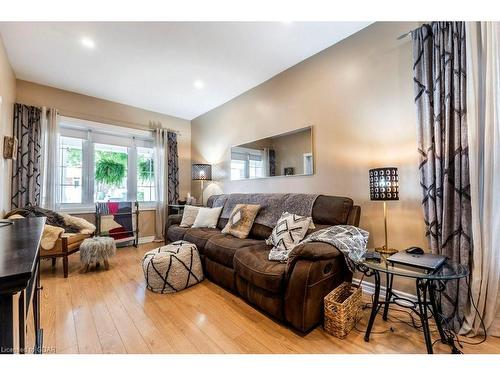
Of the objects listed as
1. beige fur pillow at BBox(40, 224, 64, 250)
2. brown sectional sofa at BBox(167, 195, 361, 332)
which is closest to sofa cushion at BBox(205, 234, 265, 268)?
brown sectional sofa at BBox(167, 195, 361, 332)

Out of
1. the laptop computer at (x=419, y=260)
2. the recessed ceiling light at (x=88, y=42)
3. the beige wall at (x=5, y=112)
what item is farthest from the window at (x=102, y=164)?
the laptop computer at (x=419, y=260)

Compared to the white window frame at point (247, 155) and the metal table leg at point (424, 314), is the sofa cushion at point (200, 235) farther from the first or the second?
the metal table leg at point (424, 314)

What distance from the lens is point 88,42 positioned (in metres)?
2.36

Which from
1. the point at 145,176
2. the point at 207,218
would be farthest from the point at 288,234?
the point at 145,176

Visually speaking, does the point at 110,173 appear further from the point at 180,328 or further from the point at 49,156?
the point at 180,328

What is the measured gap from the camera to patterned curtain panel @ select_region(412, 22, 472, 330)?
1.53 metres

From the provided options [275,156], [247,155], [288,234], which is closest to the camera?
[288,234]

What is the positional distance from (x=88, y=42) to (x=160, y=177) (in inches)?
93.0

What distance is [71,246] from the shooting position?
2.67 m

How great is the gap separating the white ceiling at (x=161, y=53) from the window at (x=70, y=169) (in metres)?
0.87

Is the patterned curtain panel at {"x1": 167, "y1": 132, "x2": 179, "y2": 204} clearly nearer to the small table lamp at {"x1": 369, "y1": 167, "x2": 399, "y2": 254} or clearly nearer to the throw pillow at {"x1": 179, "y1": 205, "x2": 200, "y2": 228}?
the throw pillow at {"x1": 179, "y1": 205, "x2": 200, "y2": 228}

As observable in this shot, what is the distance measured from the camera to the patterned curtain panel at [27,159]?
302cm

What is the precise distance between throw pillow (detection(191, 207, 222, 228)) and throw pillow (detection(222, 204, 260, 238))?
467 millimetres
